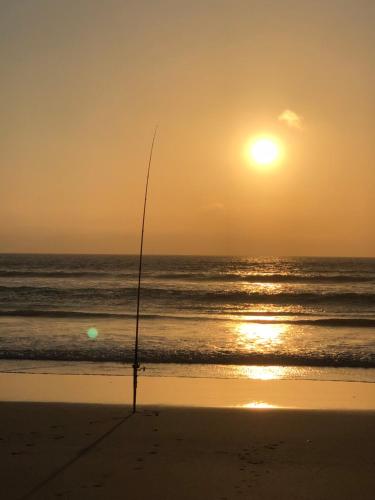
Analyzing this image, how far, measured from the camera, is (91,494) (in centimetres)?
400

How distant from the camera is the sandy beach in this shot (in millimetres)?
4121

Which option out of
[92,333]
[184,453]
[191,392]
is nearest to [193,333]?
[92,333]

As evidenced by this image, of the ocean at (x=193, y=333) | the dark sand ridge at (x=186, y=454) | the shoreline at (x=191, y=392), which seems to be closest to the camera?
the dark sand ridge at (x=186, y=454)

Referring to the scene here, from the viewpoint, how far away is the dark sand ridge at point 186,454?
162 inches

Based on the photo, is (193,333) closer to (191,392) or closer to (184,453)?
(191,392)

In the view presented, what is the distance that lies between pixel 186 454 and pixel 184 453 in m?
0.03

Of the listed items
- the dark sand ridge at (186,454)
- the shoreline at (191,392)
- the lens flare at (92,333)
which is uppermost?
the dark sand ridge at (186,454)

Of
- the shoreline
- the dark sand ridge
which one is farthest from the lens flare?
the dark sand ridge

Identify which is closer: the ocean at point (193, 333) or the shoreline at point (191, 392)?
the shoreline at point (191, 392)

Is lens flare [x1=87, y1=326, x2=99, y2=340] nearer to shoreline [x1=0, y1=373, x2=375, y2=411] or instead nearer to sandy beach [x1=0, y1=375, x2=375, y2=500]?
shoreline [x1=0, y1=373, x2=375, y2=411]

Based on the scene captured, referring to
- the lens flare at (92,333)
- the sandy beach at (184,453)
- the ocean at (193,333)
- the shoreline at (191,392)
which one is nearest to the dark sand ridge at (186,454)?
the sandy beach at (184,453)

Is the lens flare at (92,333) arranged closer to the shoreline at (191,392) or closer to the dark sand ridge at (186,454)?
the shoreline at (191,392)

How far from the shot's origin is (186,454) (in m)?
A: 4.87

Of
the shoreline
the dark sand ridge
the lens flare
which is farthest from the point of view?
the lens flare
